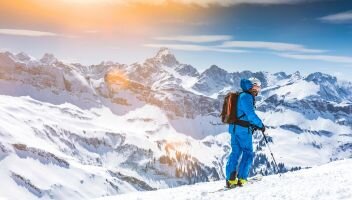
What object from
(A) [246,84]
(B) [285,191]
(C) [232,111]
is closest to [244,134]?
(C) [232,111]

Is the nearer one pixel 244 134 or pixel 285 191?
pixel 285 191

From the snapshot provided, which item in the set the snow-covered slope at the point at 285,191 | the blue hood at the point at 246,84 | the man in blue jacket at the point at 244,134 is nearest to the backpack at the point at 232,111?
the man in blue jacket at the point at 244,134

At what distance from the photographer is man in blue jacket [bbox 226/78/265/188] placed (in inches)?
700

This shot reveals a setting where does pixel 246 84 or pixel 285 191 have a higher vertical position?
pixel 246 84

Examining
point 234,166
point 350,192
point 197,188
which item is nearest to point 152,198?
point 197,188

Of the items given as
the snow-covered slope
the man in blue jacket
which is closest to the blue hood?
the man in blue jacket

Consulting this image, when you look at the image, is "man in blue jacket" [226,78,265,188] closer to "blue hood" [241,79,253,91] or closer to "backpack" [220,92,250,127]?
"blue hood" [241,79,253,91]

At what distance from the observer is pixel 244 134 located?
18.0m

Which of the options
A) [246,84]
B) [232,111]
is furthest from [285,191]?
[246,84]

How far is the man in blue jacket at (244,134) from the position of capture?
17.8m

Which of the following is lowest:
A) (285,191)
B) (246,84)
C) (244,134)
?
(285,191)

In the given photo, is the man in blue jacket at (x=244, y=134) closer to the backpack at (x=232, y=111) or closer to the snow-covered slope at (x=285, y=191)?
the backpack at (x=232, y=111)

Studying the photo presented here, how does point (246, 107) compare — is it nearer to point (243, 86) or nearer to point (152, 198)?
point (243, 86)

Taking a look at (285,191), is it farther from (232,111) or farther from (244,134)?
(232,111)
